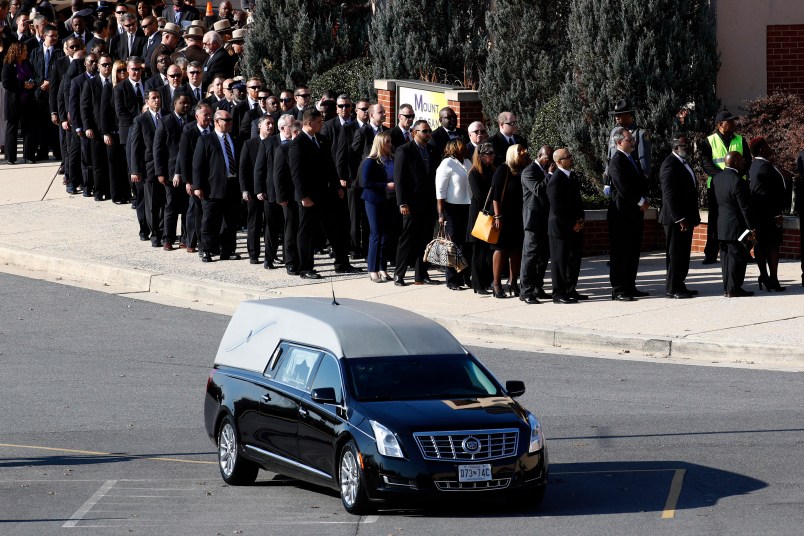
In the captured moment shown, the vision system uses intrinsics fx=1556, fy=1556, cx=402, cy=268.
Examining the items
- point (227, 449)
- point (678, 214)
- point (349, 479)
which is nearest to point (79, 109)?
point (678, 214)

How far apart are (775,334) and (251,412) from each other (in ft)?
22.4

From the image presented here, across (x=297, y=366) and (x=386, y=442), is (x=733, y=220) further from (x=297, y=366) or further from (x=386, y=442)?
(x=386, y=442)

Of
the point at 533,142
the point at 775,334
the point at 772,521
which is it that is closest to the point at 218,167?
the point at 533,142

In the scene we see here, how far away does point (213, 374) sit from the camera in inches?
510

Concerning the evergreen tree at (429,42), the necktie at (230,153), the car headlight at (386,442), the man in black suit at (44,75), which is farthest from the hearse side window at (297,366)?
the man in black suit at (44,75)

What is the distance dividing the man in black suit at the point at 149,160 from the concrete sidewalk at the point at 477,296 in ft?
1.45

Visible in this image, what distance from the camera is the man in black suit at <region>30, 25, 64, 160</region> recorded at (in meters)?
28.9

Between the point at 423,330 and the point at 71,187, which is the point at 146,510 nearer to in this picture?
the point at 423,330

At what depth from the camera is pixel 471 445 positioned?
10.8 m

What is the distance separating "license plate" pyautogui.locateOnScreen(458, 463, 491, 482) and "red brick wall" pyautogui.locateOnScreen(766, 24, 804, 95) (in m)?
15.0

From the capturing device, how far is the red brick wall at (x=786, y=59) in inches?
955

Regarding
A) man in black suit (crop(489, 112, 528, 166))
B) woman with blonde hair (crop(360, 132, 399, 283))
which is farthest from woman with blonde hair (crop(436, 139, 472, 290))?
woman with blonde hair (crop(360, 132, 399, 283))

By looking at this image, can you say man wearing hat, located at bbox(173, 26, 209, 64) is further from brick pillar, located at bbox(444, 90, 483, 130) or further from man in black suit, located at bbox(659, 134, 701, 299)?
man in black suit, located at bbox(659, 134, 701, 299)

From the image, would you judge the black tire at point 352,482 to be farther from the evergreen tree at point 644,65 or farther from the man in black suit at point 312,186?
the evergreen tree at point 644,65
